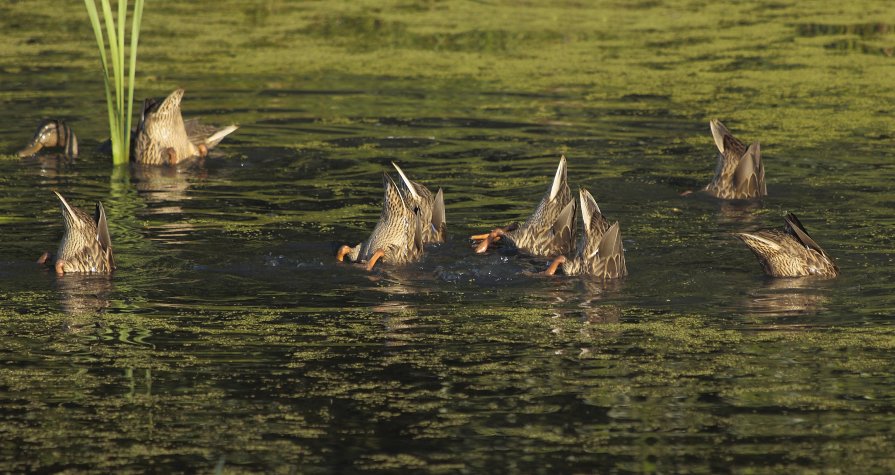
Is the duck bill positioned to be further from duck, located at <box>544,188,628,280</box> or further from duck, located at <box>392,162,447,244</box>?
duck, located at <box>544,188,628,280</box>

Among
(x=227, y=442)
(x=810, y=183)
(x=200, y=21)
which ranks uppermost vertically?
(x=200, y=21)

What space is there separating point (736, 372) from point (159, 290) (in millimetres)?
2969

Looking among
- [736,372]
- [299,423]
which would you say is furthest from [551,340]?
[299,423]

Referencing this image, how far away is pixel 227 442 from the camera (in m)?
5.13

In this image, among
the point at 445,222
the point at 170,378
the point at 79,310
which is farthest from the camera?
the point at 445,222

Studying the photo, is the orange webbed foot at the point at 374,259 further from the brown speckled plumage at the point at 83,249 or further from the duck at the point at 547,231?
the brown speckled plumage at the point at 83,249

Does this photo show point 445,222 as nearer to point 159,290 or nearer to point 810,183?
point 159,290

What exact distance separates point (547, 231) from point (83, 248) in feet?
8.21

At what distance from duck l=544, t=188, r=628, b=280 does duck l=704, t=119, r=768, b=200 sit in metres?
1.99

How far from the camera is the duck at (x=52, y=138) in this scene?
11.0 meters

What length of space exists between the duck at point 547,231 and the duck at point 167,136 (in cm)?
355

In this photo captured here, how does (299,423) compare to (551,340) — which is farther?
(551,340)

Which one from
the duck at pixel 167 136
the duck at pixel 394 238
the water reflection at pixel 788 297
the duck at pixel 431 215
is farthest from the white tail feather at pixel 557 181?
the duck at pixel 167 136

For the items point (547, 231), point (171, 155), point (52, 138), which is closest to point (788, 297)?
point (547, 231)
